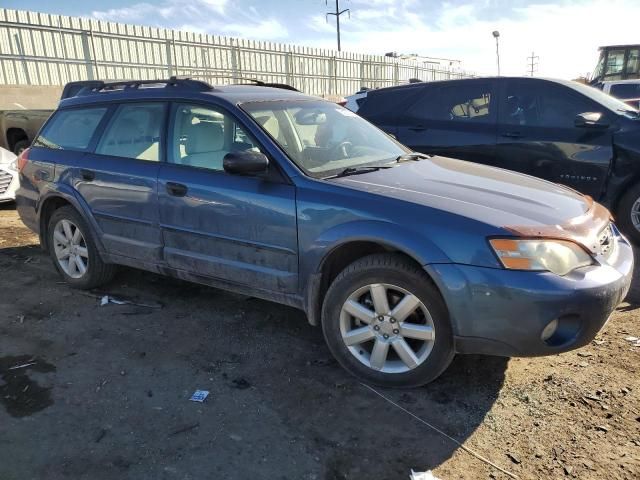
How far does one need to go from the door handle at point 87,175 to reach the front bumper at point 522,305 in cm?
294

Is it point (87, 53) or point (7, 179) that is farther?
point (87, 53)

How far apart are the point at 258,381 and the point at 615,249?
229cm

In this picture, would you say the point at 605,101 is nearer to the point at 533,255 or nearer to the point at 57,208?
the point at 533,255

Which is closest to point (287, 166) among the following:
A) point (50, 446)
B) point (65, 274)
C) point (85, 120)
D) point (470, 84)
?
point (50, 446)

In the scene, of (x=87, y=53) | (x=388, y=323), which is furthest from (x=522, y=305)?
(x=87, y=53)

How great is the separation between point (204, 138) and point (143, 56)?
15.4 m

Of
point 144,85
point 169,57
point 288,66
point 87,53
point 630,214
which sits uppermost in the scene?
point 87,53

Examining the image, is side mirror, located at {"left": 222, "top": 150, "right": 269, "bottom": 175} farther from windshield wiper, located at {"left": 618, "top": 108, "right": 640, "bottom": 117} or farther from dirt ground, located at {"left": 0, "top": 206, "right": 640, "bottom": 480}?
windshield wiper, located at {"left": 618, "top": 108, "right": 640, "bottom": 117}

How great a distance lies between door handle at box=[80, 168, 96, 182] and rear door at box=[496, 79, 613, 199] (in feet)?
13.8

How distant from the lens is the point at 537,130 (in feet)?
18.7

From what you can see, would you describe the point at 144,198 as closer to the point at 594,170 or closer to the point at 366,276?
the point at 366,276

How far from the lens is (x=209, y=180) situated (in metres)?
3.55

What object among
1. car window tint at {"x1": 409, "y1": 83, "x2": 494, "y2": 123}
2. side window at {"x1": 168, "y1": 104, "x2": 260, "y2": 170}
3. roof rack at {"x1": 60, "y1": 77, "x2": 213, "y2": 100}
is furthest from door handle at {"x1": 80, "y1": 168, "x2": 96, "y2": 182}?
car window tint at {"x1": 409, "y1": 83, "x2": 494, "y2": 123}

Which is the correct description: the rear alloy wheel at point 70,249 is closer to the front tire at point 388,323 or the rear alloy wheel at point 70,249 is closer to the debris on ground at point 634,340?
the front tire at point 388,323
